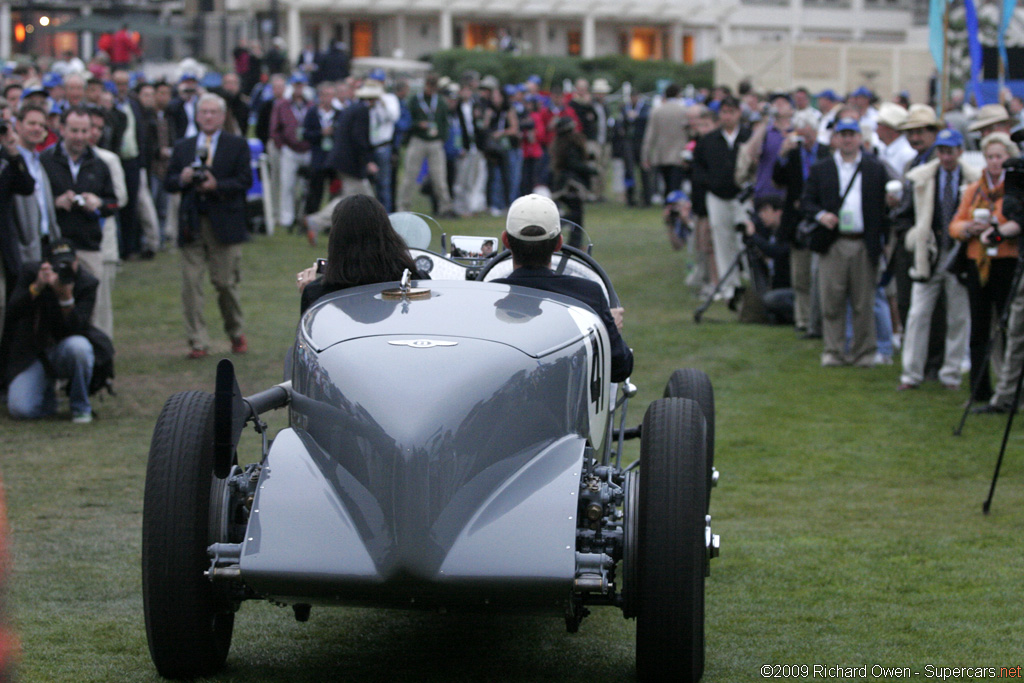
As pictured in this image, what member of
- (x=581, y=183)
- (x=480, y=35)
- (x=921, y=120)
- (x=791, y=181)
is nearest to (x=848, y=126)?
(x=921, y=120)

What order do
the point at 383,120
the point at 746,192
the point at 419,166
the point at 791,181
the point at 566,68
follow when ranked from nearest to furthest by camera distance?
the point at 791,181, the point at 746,192, the point at 383,120, the point at 419,166, the point at 566,68

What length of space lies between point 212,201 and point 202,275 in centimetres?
72

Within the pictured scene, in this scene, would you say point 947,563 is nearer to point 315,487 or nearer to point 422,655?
point 422,655

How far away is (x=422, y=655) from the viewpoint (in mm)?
5453

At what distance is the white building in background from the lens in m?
64.1

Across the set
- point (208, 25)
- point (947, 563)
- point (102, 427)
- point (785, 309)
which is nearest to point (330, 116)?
point (785, 309)

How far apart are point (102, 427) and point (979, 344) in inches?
Answer: 262

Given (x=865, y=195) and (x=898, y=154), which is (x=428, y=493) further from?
(x=898, y=154)

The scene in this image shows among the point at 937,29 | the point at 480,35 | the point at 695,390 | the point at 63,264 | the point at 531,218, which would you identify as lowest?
the point at 695,390

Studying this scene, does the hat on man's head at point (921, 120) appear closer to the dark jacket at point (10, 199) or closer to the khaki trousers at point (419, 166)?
the dark jacket at point (10, 199)

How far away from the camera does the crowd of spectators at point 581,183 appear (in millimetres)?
10859

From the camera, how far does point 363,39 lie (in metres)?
66.0

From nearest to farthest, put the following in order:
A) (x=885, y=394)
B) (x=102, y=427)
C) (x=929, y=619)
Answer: (x=929, y=619) → (x=102, y=427) → (x=885, y=394)

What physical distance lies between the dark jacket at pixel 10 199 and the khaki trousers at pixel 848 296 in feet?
22.2
